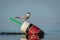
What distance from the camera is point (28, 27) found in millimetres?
24375

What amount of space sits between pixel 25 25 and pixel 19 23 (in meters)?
0.78

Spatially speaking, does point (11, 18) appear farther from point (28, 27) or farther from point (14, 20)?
point (28, 27)

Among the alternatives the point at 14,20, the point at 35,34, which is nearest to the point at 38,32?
the point at 35,34

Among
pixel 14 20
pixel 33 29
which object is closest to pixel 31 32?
pixel 33 29

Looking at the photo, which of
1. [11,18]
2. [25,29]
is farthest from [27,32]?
[11,18]

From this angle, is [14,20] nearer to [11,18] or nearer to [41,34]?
[11,18]

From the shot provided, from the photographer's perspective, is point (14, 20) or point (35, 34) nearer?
point (35, 34)

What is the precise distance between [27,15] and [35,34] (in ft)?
5.31

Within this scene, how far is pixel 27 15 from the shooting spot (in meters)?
24.8

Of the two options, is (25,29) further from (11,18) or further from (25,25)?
(11,18)

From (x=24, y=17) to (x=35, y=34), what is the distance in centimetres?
153

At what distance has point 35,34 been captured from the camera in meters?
24.0

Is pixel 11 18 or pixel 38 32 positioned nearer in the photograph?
pixel 38 32

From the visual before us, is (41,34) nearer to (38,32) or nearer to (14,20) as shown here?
(38,32)
